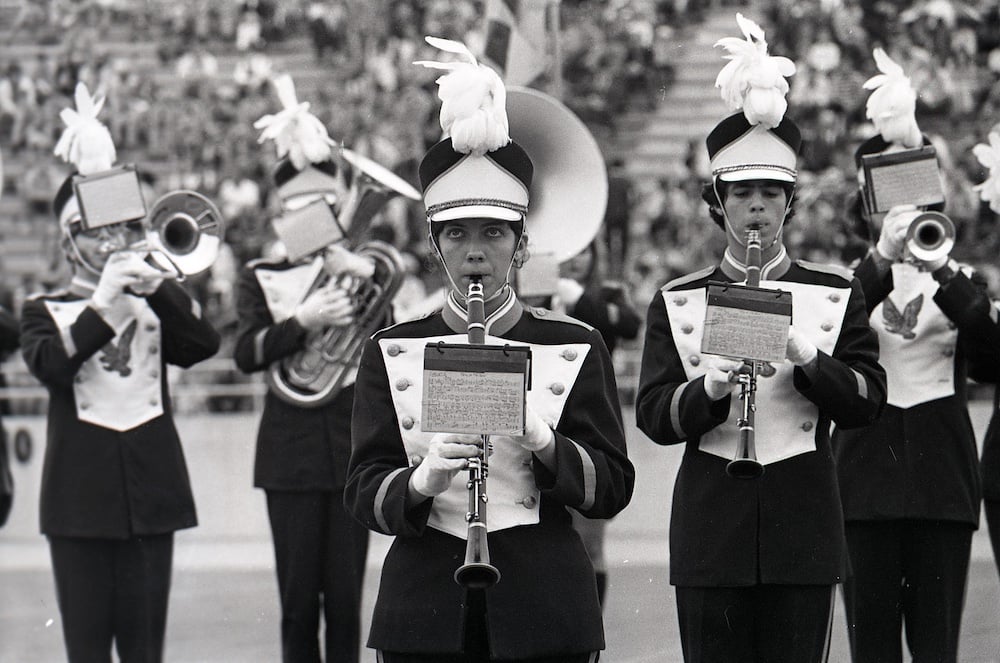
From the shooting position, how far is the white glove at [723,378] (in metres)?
Answer: 4.23

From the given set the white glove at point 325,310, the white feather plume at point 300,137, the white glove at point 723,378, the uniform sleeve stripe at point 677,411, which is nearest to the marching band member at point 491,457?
the white glove at point 723,378

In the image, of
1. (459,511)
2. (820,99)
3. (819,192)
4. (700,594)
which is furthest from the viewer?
(820,99)

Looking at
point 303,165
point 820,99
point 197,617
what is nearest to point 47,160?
point 820,99

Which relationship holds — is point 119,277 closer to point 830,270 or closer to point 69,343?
point 69,343

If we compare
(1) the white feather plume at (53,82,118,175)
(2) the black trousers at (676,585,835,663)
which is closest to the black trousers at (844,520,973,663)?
(2) the black trousers at (676,585,835,663)

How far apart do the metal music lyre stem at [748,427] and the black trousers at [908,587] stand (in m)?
1.19

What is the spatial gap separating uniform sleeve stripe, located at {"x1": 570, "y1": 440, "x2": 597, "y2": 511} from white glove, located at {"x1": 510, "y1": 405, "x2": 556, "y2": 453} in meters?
0.09

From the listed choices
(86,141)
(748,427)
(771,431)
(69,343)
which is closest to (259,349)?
(69,343)

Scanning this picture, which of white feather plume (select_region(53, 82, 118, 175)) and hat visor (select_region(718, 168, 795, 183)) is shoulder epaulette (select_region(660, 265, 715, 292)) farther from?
white feather plume (select_region(53, 82, 118, 175))

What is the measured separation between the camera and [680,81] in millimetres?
19016

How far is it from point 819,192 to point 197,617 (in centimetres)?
740

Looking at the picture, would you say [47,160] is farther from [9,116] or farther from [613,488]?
[613,488]

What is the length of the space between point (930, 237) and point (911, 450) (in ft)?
2.37

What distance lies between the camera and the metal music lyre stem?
421 cm
